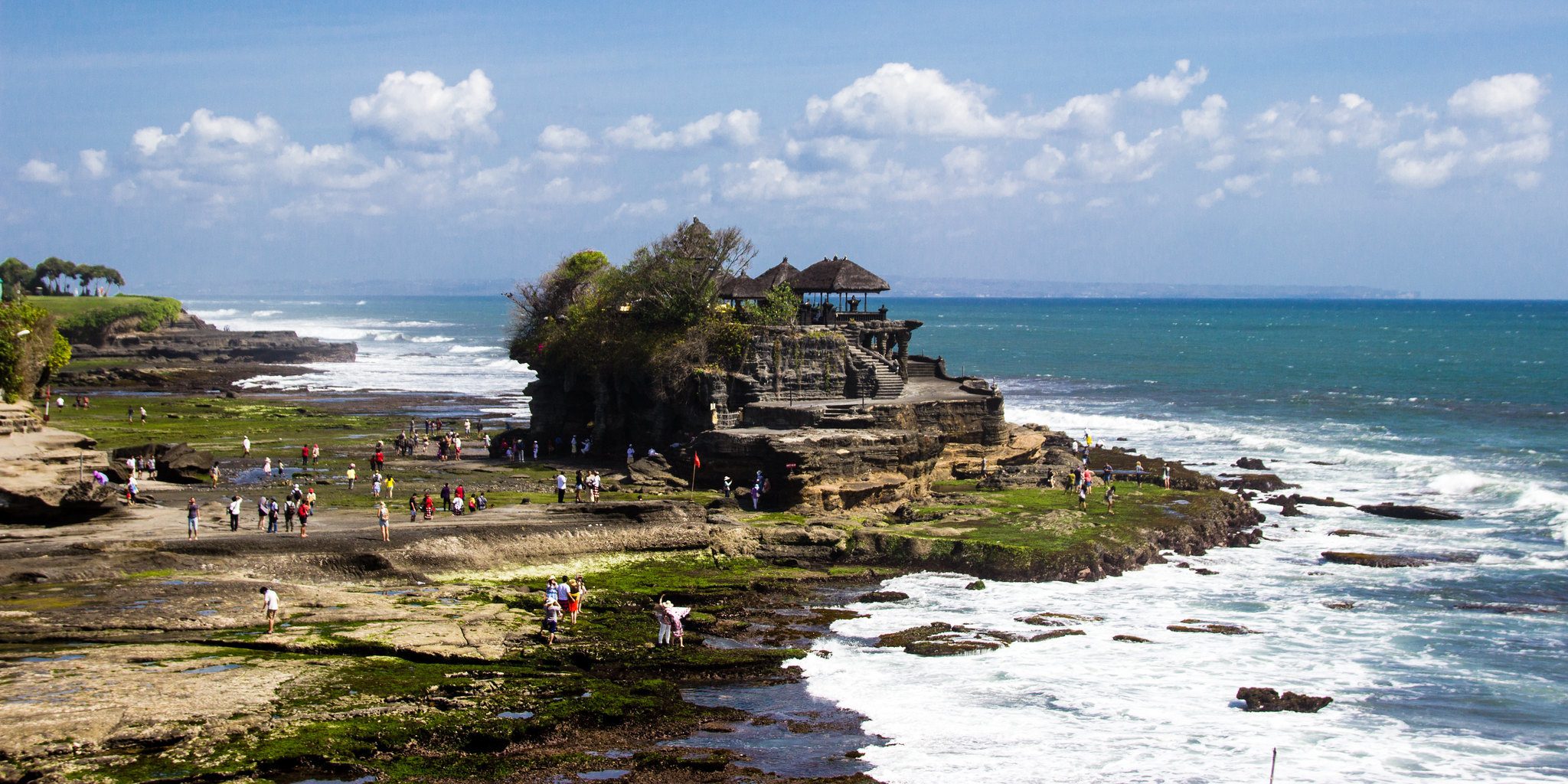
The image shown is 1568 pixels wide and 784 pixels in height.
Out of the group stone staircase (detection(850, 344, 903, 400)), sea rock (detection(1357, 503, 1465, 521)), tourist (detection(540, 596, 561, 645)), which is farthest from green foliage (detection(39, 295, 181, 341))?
sea rock (detection(1357, 503, 1465, 521))

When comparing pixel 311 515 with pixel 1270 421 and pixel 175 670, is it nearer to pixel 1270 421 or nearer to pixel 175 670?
pixel 175 670

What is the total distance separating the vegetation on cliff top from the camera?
4559 cm

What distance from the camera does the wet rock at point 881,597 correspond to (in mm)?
29656

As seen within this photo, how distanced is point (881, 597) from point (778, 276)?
75.1 feet

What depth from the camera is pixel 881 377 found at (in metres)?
47.6

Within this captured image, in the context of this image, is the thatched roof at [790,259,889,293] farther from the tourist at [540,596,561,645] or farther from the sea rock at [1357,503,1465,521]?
the tourist at [540,596,561,645]

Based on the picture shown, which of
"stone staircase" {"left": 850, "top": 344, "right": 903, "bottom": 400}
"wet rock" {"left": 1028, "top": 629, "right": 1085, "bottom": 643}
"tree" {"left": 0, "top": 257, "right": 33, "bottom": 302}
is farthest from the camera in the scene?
"tree" {"left": 0, "top": 257, "right": 33, "bottom": 302}

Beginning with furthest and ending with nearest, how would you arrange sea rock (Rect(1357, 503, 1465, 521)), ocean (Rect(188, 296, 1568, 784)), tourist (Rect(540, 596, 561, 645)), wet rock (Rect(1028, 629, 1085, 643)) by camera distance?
sea rock (Rect(1357, 503, 1465, 521)) < wet rock (Rect(1028, 629, 1085, 643)) < tourist (Rect(540, 596, 561, 645)) < ocean (Rect(188, 296, 1568, 784))

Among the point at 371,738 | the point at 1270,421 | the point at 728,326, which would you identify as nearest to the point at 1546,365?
the point at 1270,421

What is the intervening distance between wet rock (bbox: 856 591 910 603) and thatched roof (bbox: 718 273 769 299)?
68.3 ft

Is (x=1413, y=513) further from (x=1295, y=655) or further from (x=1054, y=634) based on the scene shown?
(x=1054, y=634)

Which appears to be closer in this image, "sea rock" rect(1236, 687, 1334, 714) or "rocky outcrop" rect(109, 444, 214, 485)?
"sea rock" rect(1236, 687, 1334, 714)

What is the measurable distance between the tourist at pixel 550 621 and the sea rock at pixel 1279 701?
1276 cm

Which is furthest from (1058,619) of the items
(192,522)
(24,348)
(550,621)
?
(24,348)
